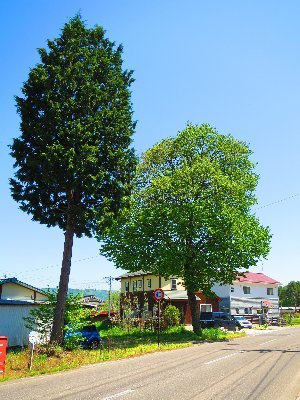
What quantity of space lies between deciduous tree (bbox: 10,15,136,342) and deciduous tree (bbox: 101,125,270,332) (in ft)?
24.1

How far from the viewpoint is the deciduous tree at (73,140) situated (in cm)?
1920

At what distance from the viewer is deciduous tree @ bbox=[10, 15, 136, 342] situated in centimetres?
1920

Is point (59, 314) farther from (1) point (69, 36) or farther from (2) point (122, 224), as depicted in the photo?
(1) point (69, 36)

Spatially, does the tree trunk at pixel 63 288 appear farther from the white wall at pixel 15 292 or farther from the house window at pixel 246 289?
the house window at pixel 246 289

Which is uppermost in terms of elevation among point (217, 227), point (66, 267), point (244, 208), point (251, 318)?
point (244, 208)

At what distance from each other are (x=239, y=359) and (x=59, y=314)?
945 cm

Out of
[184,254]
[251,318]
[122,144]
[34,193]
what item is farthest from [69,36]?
[251,318]

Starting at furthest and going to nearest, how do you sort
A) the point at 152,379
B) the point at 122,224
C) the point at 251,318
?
the point at 251,318
the point at 122,224
the point at 152,379

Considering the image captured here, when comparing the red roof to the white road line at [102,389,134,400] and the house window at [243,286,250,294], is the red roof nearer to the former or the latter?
the house window at [243,286,250,294]

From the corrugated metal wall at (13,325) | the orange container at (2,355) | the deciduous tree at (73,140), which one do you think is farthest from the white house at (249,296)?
the orange container at (2,355)

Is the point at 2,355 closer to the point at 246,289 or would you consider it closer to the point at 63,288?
the point at 63,288

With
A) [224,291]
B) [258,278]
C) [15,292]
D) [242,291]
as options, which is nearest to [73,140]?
[15,292]

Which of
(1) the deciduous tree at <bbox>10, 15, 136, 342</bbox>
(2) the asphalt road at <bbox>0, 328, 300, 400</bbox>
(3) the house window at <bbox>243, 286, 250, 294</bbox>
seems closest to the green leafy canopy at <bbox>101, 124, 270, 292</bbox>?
(1) the deciduous tree at <bbox>10, 15, 136, 342</bbox>

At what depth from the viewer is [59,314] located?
1944cm
